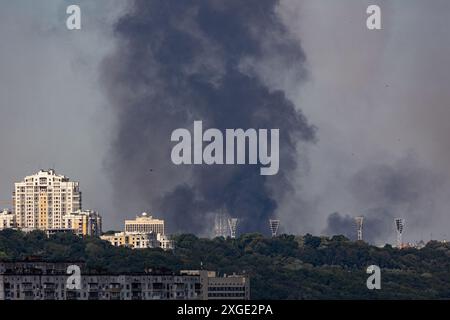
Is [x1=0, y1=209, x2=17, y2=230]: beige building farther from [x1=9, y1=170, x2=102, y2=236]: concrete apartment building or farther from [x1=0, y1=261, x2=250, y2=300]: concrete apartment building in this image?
[x1=0, y1=261, x2=250, y2=300]: concrete apartment building

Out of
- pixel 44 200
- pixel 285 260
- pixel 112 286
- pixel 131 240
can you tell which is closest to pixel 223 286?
→ pixel 112 286

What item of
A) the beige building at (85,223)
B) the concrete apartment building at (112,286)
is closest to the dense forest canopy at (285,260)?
the beige building at (85,223)

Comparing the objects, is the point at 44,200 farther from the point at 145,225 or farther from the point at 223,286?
the point at 223,286

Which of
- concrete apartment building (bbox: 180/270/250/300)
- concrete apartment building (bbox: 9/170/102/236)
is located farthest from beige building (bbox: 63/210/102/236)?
concrete apartment building (bbox: 180/270/250/300)
